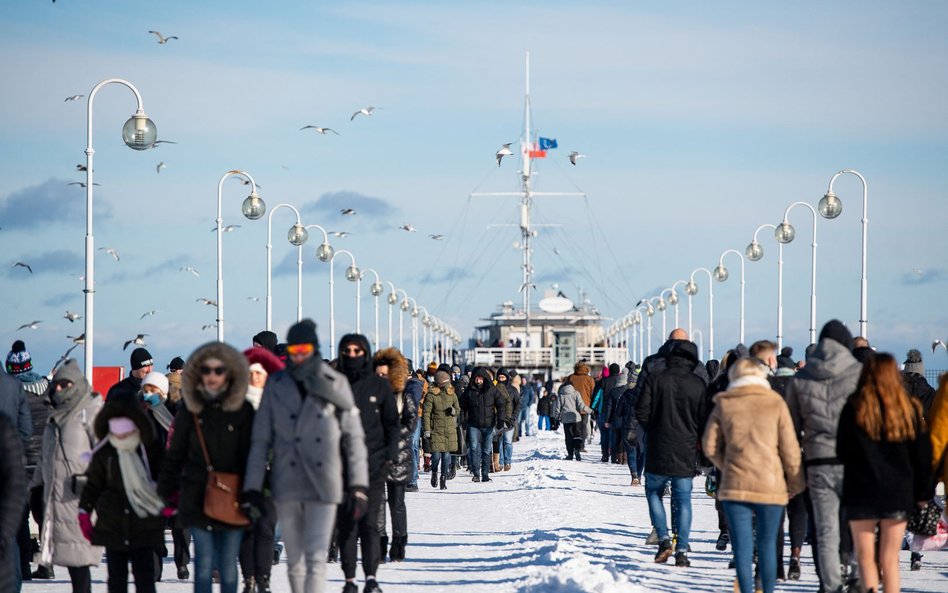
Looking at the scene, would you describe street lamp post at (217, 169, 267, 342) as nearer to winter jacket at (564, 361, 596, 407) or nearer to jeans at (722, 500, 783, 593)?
winter jacket at (564, 361, 596, 407)

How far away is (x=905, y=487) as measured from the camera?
963 cm

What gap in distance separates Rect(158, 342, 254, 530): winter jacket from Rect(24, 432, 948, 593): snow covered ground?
2993 mm

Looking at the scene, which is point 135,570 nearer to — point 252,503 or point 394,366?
point 252,503

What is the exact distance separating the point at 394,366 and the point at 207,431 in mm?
4641

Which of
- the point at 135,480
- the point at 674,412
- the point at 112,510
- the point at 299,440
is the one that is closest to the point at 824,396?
the point at 674,412

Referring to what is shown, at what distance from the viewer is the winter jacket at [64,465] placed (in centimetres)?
1020

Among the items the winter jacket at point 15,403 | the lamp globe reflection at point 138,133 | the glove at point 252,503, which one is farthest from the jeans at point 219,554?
the lamp globe reflection at point 138,133

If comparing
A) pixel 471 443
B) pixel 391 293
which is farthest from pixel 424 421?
pixel 391 293

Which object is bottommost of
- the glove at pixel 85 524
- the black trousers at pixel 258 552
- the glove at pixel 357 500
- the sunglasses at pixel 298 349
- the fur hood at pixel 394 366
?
the black trousers at pixel 258 552

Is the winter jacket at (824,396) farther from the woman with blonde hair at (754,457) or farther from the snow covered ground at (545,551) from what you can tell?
the snow covered ground at (545,551)

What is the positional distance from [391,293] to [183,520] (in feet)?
183

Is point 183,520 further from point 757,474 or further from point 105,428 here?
point 757,474

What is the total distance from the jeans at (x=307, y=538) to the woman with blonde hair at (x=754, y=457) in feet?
9.27

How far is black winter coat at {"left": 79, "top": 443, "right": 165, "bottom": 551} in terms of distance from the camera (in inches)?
366
